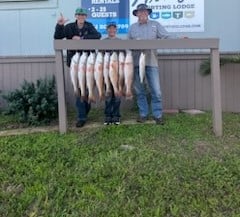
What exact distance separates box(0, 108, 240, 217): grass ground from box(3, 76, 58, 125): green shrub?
31.3 inches

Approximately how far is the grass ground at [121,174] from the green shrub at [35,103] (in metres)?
0.80

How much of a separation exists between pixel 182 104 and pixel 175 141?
2.44 m

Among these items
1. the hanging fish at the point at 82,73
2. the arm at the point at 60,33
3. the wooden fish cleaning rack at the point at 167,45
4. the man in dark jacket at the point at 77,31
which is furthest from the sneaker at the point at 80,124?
the arm at the point at 60,33

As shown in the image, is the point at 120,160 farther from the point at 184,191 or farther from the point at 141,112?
the point at 141,112

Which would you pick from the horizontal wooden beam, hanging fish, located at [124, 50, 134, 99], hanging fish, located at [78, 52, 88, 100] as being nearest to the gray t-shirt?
the horizontal wooden beam

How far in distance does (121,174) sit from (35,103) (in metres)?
2.83

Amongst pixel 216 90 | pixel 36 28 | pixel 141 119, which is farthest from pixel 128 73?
pixel 36 28

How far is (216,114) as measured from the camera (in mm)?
6715

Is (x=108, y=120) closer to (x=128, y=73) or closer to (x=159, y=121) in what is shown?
(x=159, y=121)

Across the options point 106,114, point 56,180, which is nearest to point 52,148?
point 56,180

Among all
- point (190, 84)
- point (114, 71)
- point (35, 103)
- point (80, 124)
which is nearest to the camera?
point (114, 71)

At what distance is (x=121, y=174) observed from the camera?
535 cm

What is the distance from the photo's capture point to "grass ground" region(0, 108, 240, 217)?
190 inches

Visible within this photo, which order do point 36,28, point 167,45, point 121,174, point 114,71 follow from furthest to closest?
point 36,28, point 167,45, point 114,71, point 121,174
